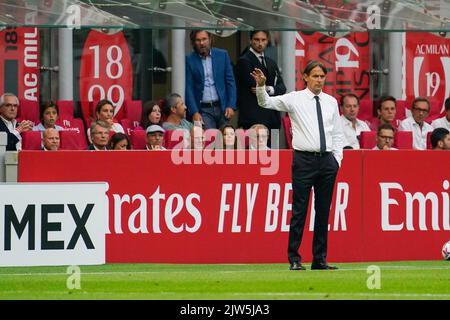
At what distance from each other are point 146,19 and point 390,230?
399 cm

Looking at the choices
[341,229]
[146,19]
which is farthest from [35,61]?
[341,229]

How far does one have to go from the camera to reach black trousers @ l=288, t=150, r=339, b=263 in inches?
605

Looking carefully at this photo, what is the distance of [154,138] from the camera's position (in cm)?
1856

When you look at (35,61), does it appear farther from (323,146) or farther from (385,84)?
(323,146)

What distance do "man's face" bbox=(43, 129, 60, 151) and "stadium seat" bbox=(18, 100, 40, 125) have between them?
1.53 meters

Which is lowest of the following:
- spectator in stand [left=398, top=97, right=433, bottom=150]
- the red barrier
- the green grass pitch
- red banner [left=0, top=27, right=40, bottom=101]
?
the green grass pitch

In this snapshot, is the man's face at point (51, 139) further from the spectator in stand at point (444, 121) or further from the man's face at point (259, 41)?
the spectator in stand at point (444, 121)

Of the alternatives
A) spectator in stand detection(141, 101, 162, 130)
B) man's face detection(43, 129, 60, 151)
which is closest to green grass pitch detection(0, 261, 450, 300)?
man's face detection(43, 129, 60, 151)

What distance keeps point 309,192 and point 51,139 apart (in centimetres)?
387

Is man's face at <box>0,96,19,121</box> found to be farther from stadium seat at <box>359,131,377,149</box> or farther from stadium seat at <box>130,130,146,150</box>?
stadium seat at <box>359,131,377,149</box>

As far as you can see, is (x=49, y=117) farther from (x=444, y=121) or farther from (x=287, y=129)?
(x=444, y=121)

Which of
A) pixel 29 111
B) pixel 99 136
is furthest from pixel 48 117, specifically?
pixel 99 136

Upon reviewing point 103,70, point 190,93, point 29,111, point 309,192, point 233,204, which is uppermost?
point 103,70

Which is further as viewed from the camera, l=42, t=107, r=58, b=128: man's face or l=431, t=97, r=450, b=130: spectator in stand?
l=431, t=97, r=450, b=130: spectator in stand
